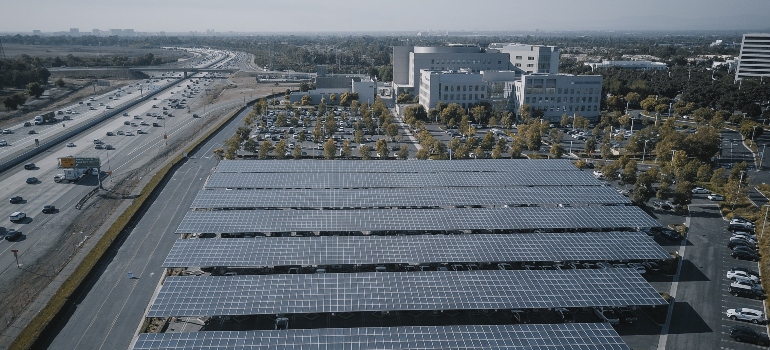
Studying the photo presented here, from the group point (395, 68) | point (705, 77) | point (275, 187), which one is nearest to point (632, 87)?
point (705, 77)

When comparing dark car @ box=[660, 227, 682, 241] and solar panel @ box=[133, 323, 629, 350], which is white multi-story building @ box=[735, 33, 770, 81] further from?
solar panel @ box=[133, 323, 629, 350]

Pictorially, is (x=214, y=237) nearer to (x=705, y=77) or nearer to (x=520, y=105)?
(x=520, y=105)

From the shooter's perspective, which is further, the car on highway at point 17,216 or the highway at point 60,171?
the car on highway at point 17,216

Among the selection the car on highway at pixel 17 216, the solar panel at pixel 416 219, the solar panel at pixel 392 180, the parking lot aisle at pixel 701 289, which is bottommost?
the parking lot aisle at pixel 701 289

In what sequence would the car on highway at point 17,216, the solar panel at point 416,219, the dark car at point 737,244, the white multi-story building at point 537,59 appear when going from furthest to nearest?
the white multi-story building at point 537,59
the car on highway at point 17,216
the dark car at point 737,244
the solar panel at point 416,219

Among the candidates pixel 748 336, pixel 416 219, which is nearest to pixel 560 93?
pixel 416 219

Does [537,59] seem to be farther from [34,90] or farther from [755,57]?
[34,90]

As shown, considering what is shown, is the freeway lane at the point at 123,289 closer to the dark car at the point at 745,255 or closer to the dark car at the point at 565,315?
the dark car at the point at 565,315

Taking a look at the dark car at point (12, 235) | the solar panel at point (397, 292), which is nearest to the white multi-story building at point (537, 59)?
the solar panel at point (397, 292)
